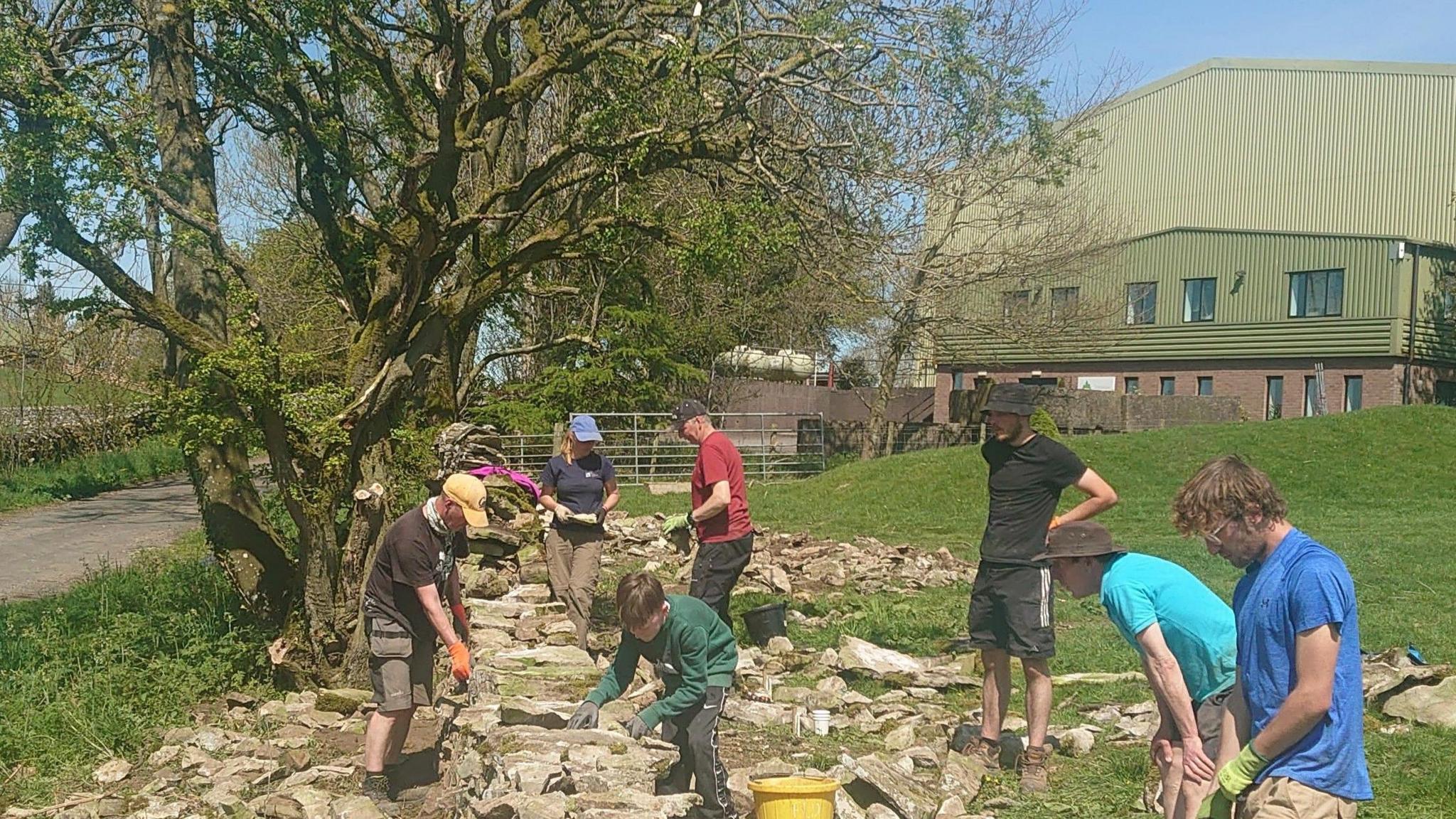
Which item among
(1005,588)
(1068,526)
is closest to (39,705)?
(1005,588)

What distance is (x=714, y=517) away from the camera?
8.61m

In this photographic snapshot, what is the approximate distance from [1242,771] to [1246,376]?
119ft

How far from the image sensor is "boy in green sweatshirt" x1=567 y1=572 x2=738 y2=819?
18.5 ft

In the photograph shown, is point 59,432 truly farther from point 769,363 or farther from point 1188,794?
point 1188,794

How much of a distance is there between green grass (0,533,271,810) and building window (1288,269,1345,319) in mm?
30866

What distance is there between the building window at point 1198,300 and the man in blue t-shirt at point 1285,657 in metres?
36.5

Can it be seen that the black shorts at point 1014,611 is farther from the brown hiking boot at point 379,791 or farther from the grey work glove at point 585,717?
the brown hiking boot at point 379,791

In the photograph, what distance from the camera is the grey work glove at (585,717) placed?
612 cm

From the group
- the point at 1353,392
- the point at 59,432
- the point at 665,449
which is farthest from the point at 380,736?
the point at 1353,392

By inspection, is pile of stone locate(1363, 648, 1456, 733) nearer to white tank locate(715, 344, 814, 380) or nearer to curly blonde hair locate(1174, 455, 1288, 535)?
curly blonde hair locate(1174, 455, 1288, 535)

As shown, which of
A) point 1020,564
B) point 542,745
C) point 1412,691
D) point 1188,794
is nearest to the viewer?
point 1188,794

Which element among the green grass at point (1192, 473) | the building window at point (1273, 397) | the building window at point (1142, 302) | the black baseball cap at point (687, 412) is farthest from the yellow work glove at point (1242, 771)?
the building window at point (1142, 302)

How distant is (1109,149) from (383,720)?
38.0 meters

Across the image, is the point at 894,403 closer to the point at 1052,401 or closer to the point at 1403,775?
the point at 1052,401
